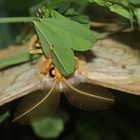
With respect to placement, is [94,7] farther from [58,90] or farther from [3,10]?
[58,90]

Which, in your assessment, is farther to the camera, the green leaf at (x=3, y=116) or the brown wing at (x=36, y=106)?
the green leaf at (x=3, y=116)

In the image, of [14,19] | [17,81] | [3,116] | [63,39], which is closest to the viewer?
[63,39]

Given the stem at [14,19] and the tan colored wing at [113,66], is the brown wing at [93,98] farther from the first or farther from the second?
the stem at [14,19]

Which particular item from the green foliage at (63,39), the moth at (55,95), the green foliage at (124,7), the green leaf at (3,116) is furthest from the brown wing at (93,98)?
the green leaf at (3,116)

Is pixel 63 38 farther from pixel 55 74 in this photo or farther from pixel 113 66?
pixel 113 66

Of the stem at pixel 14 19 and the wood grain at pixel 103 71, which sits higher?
the stem at pixel 14 19

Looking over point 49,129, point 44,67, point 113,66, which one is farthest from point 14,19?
point 49,129

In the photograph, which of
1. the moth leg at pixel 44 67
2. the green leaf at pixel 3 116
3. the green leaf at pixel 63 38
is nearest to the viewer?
the green leaf at pixel 63 38

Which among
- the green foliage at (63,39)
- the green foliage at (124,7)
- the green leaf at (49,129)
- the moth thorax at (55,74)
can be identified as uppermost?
the green foliage at (124,7)
